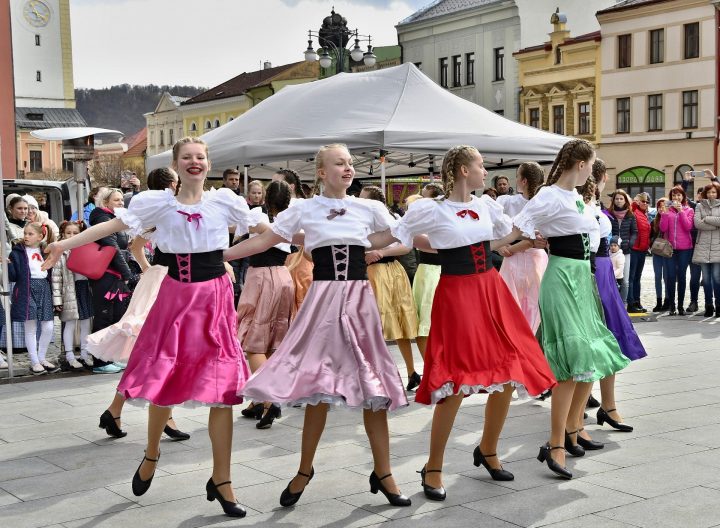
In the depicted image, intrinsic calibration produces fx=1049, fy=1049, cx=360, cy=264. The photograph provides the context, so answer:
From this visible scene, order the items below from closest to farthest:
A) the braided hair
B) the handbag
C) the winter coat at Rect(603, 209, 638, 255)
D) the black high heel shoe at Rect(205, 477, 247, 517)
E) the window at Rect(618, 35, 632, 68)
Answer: the black high heel shoe at Rect(205, 477, 247, 517)
the braided hair
the handbag
the winter coat at Rect(603, 209, 638, 255)
the window at Rect(618, 35, 632, 68)

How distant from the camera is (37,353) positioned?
11.4 m

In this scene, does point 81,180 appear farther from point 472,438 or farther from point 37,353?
point 472,438

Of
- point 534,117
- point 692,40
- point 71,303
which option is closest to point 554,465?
point 71,303

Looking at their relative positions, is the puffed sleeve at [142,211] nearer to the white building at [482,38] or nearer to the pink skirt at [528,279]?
the pink skirt at [528,279]

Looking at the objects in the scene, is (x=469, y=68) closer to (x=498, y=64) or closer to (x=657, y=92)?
(x=498, y=64)

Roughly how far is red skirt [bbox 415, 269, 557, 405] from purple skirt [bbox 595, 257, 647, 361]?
1.80m

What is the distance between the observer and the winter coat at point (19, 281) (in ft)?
36.9

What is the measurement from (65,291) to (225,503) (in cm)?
655

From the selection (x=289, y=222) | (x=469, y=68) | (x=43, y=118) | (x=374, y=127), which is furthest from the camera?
(x=43, y=118)

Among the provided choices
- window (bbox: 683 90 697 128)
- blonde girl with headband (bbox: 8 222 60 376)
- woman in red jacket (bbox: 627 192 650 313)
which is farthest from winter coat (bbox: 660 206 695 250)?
window (bbox: 683 90 697 128)

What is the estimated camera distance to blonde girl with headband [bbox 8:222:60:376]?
11.2m

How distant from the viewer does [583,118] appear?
1905 inches

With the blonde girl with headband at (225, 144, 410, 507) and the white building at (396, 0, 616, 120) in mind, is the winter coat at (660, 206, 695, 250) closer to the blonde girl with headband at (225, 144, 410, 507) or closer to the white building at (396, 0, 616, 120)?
the blonde girl with headband at (225, 144, 410, 507)

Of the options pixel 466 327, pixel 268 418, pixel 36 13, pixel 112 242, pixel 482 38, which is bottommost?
pixel 268 418
